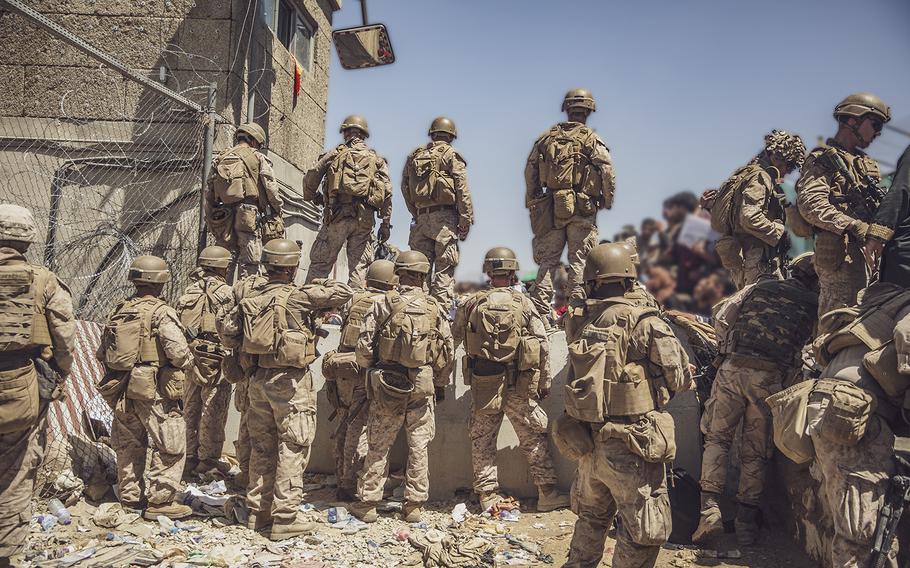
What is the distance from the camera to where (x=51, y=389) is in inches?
196

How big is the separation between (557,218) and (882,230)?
371 centimetres

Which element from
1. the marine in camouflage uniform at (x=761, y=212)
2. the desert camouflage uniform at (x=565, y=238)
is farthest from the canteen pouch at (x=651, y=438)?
the desert camouflage uniform at (x=565, y=238)

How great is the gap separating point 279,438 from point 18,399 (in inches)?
75.0

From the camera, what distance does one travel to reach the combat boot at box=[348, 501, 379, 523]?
6.22 meters

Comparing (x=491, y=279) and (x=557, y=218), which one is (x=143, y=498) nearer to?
(x=491, y=279)

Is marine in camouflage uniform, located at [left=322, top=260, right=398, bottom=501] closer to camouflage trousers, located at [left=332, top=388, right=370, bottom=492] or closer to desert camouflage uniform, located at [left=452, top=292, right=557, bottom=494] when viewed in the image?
camouflage trousers, located at [left=332, top=388, right=370, bottom=492]

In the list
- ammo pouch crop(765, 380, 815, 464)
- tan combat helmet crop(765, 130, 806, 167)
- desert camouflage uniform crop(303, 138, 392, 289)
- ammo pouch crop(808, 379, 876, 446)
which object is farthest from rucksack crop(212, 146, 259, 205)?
ammo pouch crop(808, 379, 876, 446)

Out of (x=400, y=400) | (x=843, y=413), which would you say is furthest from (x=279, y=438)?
(x=843, y=413)

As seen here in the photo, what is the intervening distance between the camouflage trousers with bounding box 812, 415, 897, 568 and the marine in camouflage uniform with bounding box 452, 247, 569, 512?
2.88 m

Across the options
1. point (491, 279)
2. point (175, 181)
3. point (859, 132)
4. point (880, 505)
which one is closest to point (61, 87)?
point (175, 181)

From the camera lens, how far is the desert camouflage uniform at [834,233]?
5.47m

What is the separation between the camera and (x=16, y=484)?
187 inches

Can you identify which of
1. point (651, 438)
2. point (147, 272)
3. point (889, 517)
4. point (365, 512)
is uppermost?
point (147, 272)

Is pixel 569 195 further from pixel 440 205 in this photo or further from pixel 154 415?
pixel 154 415
